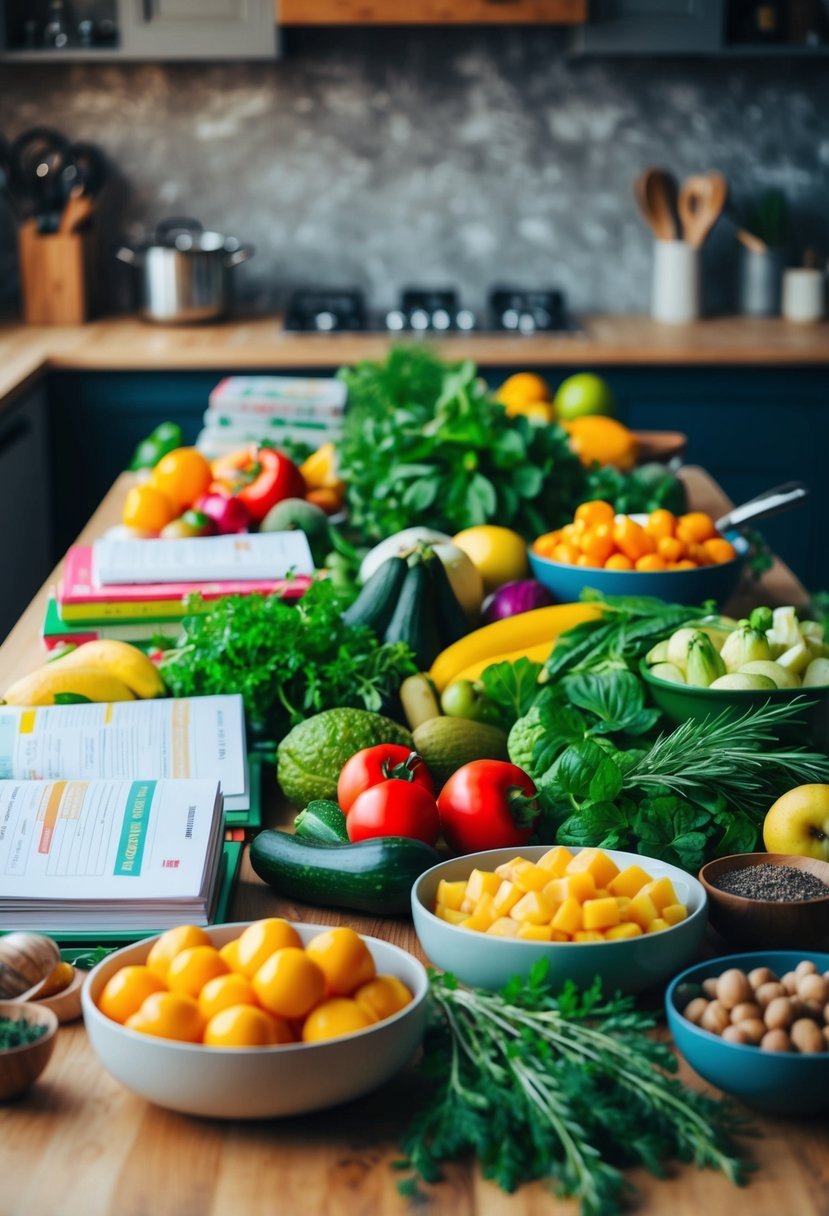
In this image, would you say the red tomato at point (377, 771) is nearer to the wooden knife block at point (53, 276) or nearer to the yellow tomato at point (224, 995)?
the yellow tomato at point (224, 995)

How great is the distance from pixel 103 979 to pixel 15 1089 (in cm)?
9

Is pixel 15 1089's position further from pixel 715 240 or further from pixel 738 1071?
pixel 715 240

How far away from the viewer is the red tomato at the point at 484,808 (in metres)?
1.25

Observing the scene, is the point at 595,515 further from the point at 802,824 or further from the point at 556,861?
the point at 556,861

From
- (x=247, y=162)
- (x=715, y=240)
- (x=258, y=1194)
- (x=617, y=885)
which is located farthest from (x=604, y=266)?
(x=258, y=1194)

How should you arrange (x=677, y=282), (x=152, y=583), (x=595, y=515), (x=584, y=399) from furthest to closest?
(x=677, y=282) < (x=584, y=399) < (x=595, y=515) < (x=152, y=583)

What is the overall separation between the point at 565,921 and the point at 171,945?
29 centimetres

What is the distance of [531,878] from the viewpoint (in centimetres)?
107

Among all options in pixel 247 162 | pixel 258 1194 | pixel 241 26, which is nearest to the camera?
pixel 258 1194

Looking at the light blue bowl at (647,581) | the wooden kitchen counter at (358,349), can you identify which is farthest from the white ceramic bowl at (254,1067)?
the wooden kitchen counter at (358,349)

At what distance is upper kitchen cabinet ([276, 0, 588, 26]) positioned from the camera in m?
3.95

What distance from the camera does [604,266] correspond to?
4.63 meters

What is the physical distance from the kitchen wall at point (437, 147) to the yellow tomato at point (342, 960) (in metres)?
3.94

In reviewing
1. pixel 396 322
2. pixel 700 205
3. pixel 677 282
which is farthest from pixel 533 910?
pixel 700 205
